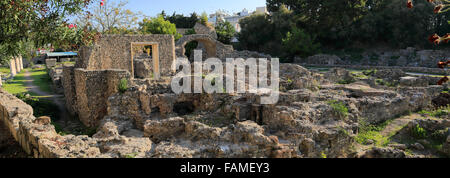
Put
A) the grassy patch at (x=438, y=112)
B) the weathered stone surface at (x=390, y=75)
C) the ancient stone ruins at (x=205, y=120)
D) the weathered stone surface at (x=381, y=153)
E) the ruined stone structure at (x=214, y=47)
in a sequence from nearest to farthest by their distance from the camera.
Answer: the weathered stone surface at (x=381, y=153) < the ancient stone ruins at (x=205, y=120) < the grassy patch at (x=438, y=112) < the weathered stone surface at (x=390, y=75) < the ruined stone structure at (x=214, y=47)

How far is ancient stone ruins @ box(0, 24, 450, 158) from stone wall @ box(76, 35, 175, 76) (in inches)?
4.6

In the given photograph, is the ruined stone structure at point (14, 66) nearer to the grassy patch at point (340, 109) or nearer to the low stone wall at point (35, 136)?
the low stone wall at point (35, 136)

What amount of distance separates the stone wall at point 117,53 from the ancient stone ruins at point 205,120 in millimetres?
118

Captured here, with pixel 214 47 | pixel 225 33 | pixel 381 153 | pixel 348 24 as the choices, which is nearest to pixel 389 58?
pixel 348 24

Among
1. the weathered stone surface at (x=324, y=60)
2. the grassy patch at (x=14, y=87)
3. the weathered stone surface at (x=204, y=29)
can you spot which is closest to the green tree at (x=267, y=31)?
the weathered stone surface at (x=204, y=29)

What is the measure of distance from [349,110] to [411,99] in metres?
4.42

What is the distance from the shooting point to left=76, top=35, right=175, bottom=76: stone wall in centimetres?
1589

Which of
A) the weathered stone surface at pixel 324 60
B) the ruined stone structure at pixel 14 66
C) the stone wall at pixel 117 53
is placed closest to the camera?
the stone wall at pixel 117 53

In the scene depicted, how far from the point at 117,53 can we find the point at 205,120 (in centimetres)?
1109

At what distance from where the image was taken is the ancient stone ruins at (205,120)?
6492mm

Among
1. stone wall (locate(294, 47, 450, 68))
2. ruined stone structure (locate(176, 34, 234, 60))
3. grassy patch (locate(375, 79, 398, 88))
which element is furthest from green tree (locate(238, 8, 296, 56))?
grassy patch (locate(375, 79, 398, 88))

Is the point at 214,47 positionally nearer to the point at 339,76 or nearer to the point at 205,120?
the point at 339,76
